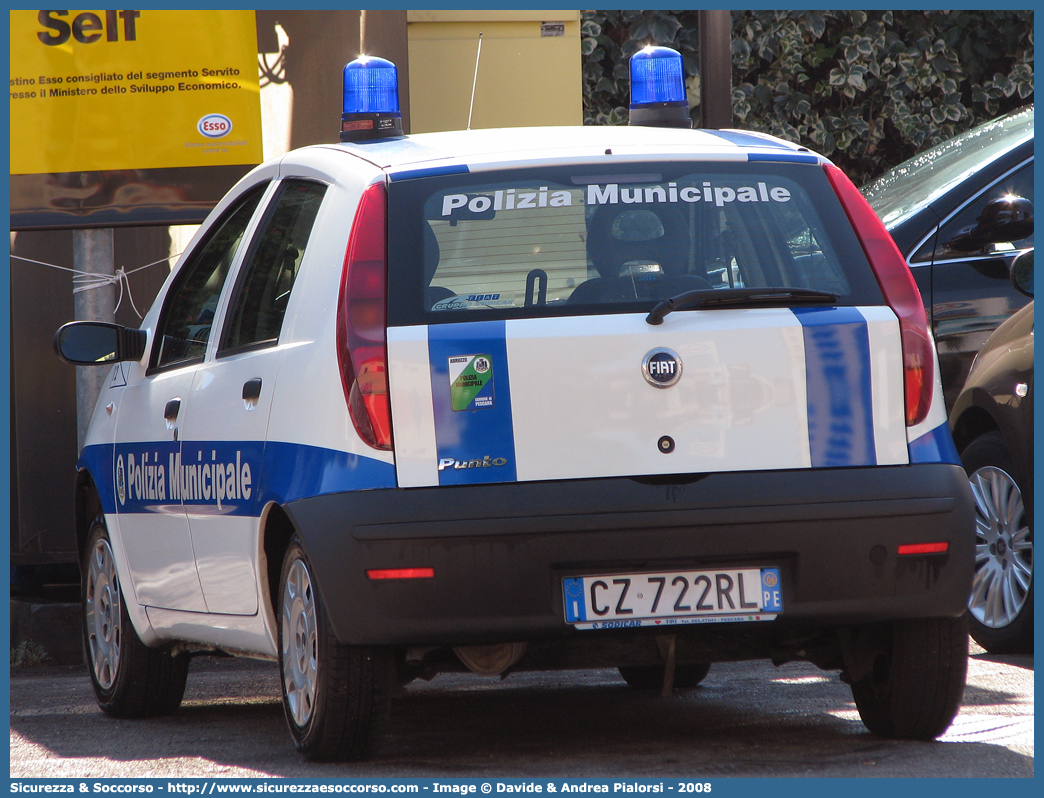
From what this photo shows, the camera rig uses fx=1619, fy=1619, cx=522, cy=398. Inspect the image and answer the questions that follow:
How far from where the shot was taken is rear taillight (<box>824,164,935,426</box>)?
13.4 feet

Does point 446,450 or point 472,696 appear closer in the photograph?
point 446,450

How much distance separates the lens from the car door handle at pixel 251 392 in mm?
4406

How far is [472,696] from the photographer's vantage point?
596cm

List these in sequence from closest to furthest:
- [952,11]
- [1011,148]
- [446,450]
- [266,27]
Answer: [446,450] → [1011,148] → [266,27] → [952,11]

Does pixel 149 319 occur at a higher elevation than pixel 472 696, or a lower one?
higher

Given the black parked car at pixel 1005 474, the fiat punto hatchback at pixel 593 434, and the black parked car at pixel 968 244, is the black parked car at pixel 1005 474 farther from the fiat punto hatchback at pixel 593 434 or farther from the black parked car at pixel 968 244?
the fiat punto hatchback at pixel 593 434

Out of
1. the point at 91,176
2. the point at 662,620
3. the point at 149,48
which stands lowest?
the point at 662,620

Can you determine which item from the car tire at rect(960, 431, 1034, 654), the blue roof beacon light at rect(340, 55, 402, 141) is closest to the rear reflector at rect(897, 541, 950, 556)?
the blue roof beacon light at rect(340, 55, 402, 141)

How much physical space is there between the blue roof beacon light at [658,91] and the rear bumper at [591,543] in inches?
68.3

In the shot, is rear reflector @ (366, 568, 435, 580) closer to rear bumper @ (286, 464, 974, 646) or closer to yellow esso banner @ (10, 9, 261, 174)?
rear bumper @ (286, 464, 974, 646)

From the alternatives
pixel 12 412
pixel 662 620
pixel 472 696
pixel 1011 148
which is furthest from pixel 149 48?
pixel 662 620

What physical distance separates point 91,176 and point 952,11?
8.55m

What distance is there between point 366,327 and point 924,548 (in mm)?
1474

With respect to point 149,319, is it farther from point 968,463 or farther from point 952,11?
point 952,11
